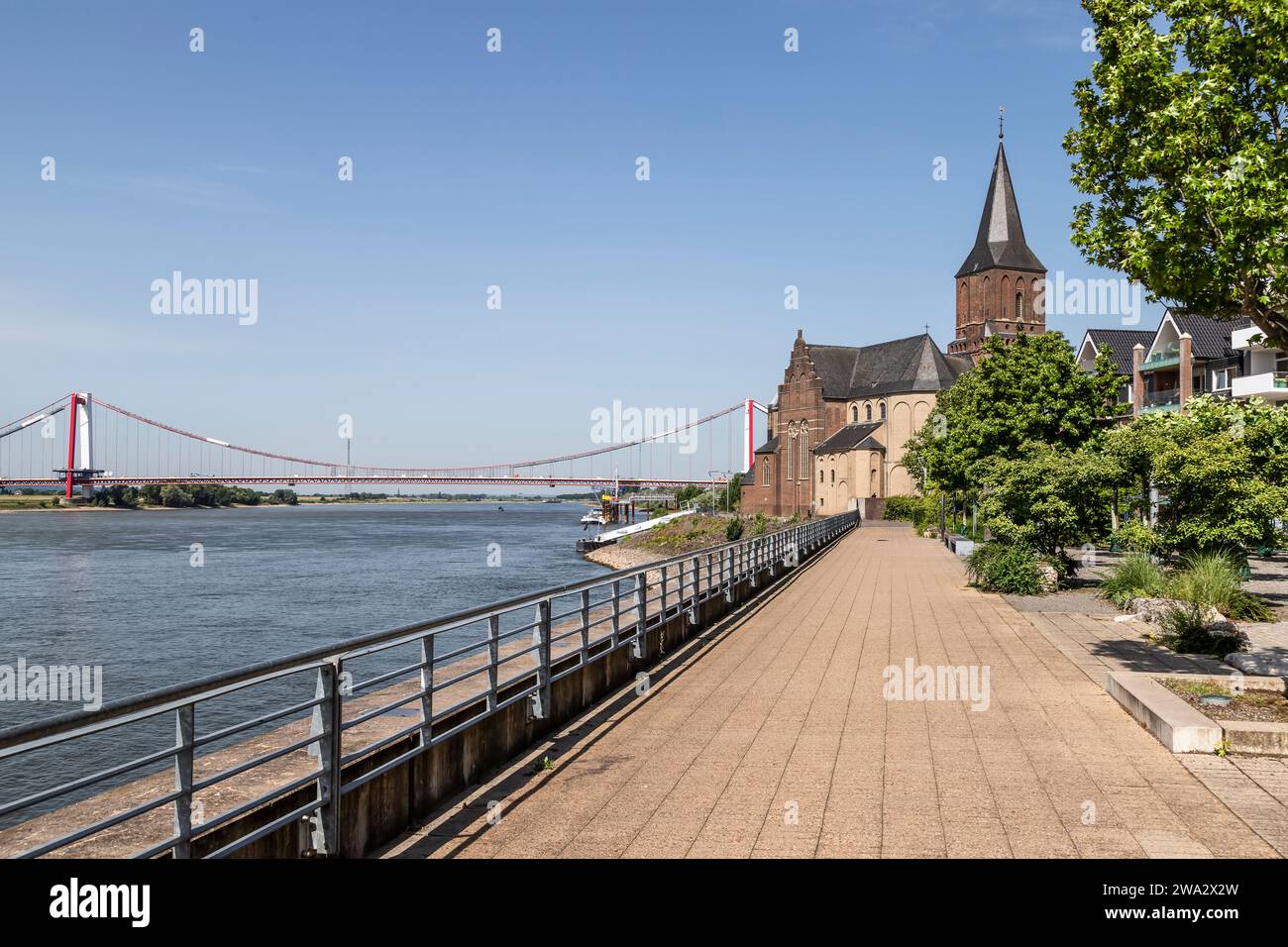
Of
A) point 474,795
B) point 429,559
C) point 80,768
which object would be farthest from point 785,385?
point 474,795

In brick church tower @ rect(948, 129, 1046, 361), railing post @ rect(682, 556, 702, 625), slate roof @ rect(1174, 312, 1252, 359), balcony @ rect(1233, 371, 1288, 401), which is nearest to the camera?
railing post @ rect(682, 556, 702, 625)

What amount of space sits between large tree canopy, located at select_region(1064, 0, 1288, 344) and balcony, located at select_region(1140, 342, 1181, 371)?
46.5m

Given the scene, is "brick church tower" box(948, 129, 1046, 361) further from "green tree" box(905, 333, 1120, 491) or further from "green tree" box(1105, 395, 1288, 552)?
"green tree" box(1105, 395, 1288, 552)

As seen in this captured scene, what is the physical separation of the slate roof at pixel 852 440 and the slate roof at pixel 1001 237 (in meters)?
20.0

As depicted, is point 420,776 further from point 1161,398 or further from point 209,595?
point 1161,398

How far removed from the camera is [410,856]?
19.5 ft

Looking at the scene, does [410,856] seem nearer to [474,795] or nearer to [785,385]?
[474,795]

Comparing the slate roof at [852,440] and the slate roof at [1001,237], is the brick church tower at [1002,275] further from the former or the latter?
the slate roof at [852,440]

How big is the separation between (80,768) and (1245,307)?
18853mm

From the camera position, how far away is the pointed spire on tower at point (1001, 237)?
105375 mm

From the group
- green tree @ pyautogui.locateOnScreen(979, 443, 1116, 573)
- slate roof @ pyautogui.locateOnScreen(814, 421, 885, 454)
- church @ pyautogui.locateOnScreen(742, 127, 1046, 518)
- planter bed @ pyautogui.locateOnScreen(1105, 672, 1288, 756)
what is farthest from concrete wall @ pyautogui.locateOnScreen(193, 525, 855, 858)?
slate roof @ pyautogui.locateOnScreen(814, 421, 885, 454)

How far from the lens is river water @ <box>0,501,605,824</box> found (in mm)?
29750

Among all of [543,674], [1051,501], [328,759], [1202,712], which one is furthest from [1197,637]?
[328,759]

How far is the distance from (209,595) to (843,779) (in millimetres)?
42412
